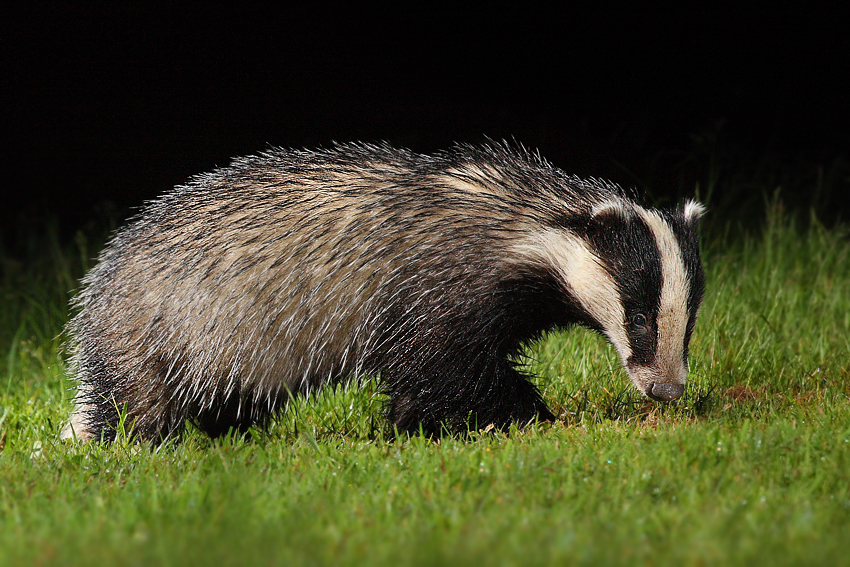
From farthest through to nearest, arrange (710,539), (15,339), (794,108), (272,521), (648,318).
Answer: (794,108) < (15,339) < (648,318) < (272,521) < (710,539)

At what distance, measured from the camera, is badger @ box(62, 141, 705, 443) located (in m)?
4.73

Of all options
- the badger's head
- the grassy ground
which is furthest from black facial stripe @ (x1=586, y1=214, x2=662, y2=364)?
the grassy ground

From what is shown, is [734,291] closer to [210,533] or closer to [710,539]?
[710,539]

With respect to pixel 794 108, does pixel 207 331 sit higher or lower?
lower

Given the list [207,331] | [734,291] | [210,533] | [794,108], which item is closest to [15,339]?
[207,331]

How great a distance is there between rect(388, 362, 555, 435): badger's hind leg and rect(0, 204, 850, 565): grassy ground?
17cm

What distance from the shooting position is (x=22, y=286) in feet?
29.2

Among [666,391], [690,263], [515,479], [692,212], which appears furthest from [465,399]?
[692,212]

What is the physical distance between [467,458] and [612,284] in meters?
1.21

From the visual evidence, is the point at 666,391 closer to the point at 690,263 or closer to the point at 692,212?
the point at 690,263

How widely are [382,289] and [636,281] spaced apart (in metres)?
1.30

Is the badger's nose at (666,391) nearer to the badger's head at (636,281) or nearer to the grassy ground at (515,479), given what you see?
the badger's head at (636,281)

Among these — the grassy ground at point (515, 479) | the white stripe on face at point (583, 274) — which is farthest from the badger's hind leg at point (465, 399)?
the white stripe on face at point (583, 274)

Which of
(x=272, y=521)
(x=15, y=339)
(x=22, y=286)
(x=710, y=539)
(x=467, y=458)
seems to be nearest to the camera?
(x=710, y=539)
